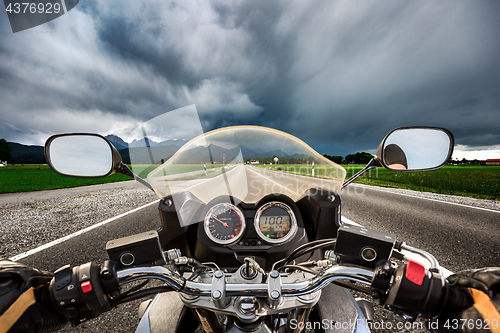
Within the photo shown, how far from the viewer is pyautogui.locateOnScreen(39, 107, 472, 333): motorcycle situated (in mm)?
851

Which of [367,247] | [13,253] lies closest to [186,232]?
[367,247]

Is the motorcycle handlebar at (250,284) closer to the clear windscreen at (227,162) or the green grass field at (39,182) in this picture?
the clear windscreen at (227,162)

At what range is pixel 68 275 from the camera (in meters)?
0.77

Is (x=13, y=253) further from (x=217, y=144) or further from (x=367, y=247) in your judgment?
(x=367, y=247)

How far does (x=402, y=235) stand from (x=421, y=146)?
3.35 metres

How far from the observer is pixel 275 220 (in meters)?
1.51

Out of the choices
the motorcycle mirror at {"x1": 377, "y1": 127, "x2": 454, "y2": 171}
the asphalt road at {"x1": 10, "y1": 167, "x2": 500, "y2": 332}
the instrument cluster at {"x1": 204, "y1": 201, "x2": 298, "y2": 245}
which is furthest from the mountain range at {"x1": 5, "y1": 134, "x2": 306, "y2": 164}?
the motorcycle mirror at {"x1": 377, "y1": 127, "x2": 454, "y2": 171}

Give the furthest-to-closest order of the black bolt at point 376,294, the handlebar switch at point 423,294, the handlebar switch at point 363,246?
1. the handlebar switch at point 363,246
2. the black bolt at point 376,294
3. the handlebar switch at point 423,294

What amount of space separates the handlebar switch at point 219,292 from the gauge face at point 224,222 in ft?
1.85

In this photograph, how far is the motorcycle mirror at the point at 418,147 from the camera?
1324 mm

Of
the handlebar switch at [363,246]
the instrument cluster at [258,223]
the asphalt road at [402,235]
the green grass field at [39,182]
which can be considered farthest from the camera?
the green grass field at [39,182]

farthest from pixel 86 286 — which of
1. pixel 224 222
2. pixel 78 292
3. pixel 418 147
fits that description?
pixel 418 147

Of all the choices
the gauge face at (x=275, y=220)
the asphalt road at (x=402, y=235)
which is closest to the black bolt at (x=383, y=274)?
the gauge face at (x=275, y=220)

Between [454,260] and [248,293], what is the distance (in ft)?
12.5
